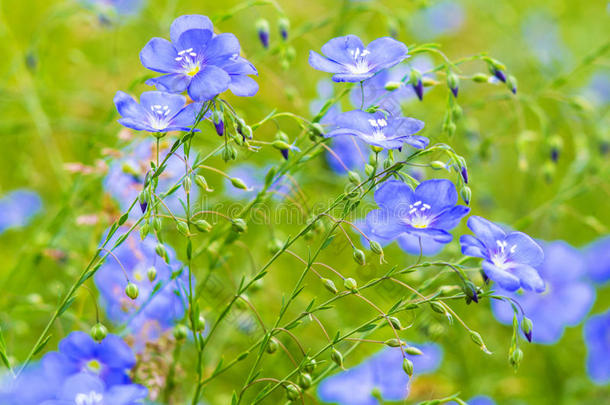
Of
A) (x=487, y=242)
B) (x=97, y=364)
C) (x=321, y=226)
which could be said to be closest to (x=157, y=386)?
(x=97, y=364)

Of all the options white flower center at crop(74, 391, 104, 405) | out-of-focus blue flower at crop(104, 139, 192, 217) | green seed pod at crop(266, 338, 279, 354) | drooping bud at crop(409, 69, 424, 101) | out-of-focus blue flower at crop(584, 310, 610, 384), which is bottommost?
out-of-focus blue flower at crop(584, 310, 610, 384)

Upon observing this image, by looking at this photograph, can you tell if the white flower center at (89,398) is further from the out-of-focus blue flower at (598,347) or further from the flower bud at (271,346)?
the out-of-focus blue flower at (598,347)

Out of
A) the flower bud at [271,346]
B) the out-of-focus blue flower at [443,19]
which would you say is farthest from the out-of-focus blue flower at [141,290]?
the out-of-focus blue flower at [443,19]

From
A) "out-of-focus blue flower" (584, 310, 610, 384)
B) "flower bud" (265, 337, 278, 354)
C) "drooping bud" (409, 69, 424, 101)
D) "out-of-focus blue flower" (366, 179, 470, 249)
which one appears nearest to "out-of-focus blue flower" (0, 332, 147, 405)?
"flower bud" (265, 337, 278, 354)

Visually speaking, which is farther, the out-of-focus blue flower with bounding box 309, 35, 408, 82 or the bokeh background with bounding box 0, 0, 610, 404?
the bokeh background with bounding box 0, 0, 610, 404

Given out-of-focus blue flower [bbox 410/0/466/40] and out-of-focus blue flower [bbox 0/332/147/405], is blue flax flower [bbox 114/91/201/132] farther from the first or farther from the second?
out-of-focus blue flower [bbox 410/0/466/40]

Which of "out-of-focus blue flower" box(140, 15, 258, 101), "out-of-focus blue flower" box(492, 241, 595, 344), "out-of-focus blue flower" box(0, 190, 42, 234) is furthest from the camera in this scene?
"out-of-focus blue flower" box(0, 190, 42, 234)

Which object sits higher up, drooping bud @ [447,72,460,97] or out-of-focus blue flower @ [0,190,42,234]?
out-of-focus blue flower @ [0,190,42,234]
